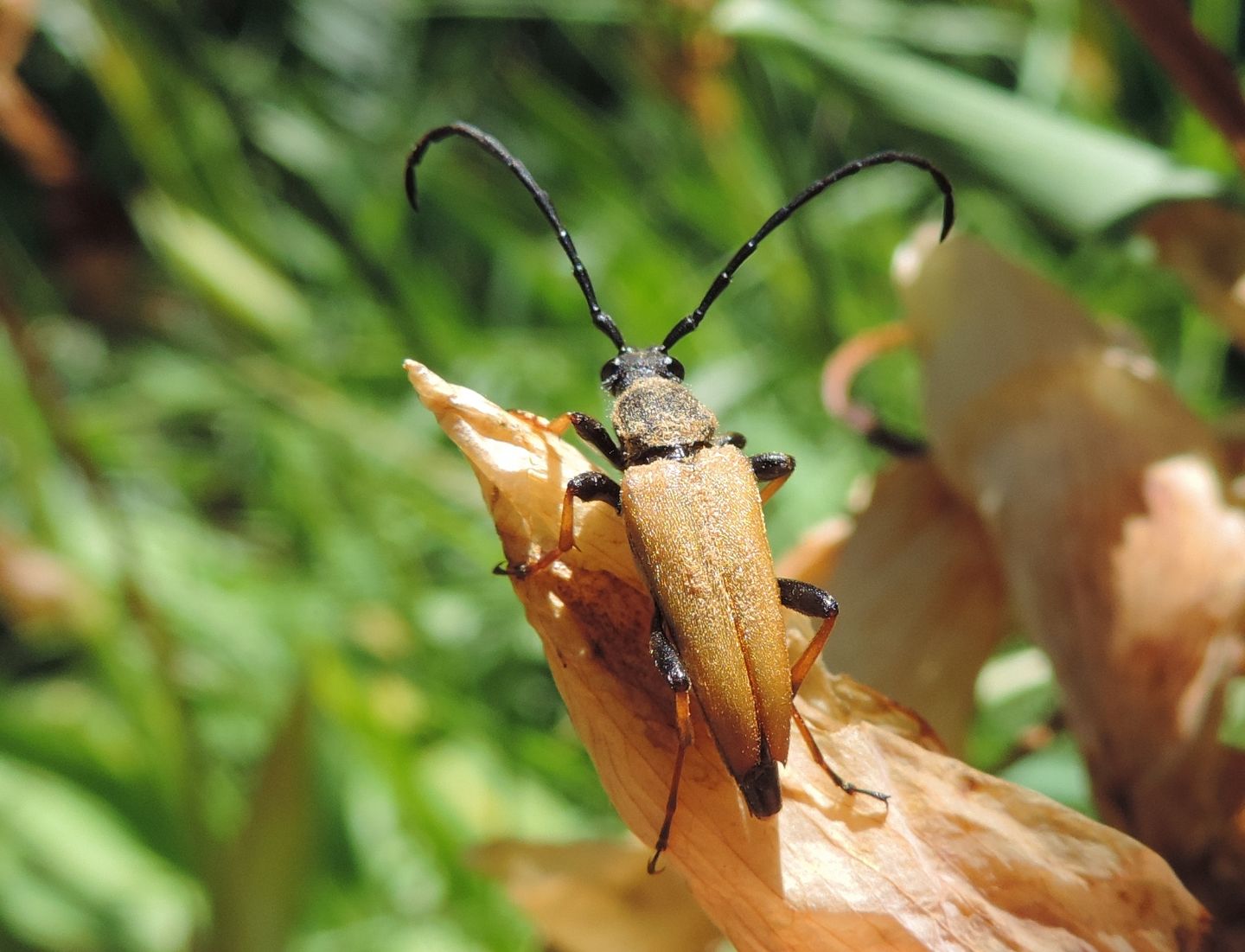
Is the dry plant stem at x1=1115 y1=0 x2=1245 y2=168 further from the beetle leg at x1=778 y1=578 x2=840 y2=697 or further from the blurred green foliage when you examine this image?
the beetle leg at x1=778 y1=578 x2=840 y2=697

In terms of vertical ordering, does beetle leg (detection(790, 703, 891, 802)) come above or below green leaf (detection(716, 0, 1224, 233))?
below

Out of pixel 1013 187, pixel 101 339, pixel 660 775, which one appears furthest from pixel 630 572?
pixel 101 339

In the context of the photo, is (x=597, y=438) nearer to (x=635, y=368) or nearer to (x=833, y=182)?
(x=635, y=368)

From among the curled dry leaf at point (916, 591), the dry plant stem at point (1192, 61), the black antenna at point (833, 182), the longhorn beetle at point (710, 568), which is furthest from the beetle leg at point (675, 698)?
the dry plant stem at point (1192, 61)

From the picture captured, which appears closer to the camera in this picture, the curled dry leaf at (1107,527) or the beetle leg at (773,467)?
the curled dry leaf at (1107,527)

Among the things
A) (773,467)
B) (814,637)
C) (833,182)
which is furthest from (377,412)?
(814,637)

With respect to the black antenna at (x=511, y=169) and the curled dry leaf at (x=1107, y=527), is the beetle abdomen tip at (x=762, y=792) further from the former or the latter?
the black antenna at (x=511, y=169)

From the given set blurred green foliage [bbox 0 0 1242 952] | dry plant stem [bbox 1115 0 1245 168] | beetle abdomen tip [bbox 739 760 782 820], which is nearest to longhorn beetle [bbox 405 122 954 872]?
beetle abdomen tip [bbox 739 760 782 820]
